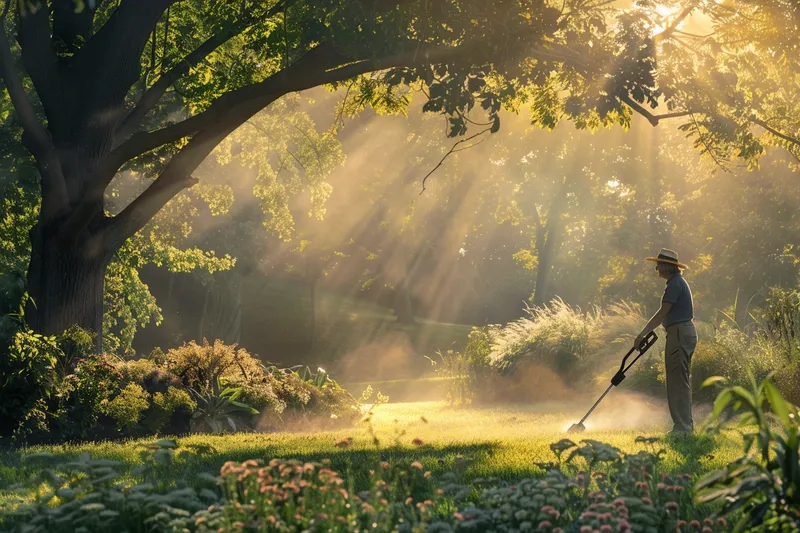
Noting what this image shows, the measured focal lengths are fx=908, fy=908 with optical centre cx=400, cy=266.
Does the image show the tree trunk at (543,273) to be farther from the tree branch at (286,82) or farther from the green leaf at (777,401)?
the green leaf at (777,401)

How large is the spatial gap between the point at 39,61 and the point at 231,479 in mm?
11288

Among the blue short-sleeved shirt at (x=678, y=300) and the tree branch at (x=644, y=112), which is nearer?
the blue short-sleeved shirt at (x=678, y=300)

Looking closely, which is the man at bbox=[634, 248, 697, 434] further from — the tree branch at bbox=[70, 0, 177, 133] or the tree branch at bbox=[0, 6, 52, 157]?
the tree branch at bbox=[0, 6, 52, 157]

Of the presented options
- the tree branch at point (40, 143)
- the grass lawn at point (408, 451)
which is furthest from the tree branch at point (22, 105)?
the grass lawn at point (408, 451)

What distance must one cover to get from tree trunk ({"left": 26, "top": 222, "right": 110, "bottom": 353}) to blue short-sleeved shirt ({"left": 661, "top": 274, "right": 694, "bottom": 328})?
8770 mm

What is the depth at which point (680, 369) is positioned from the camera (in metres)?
11.9

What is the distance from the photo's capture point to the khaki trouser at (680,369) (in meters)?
11.9

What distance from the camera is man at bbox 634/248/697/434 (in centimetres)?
1182

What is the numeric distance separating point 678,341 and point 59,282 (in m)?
9.34

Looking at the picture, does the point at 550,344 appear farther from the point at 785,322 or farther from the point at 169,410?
the point at 169,410

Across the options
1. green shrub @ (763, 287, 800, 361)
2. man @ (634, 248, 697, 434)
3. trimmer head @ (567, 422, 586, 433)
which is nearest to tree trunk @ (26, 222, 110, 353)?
trimmer head @ (567, 422, 586, 433)

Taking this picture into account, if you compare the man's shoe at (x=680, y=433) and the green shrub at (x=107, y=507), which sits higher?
the man's shoe at (x=680, y=433)

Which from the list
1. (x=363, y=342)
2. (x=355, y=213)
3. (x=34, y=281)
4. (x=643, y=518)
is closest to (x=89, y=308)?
(x=34, y=281)

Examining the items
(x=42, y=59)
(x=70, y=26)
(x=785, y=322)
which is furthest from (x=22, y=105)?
(x=785, y=322)
